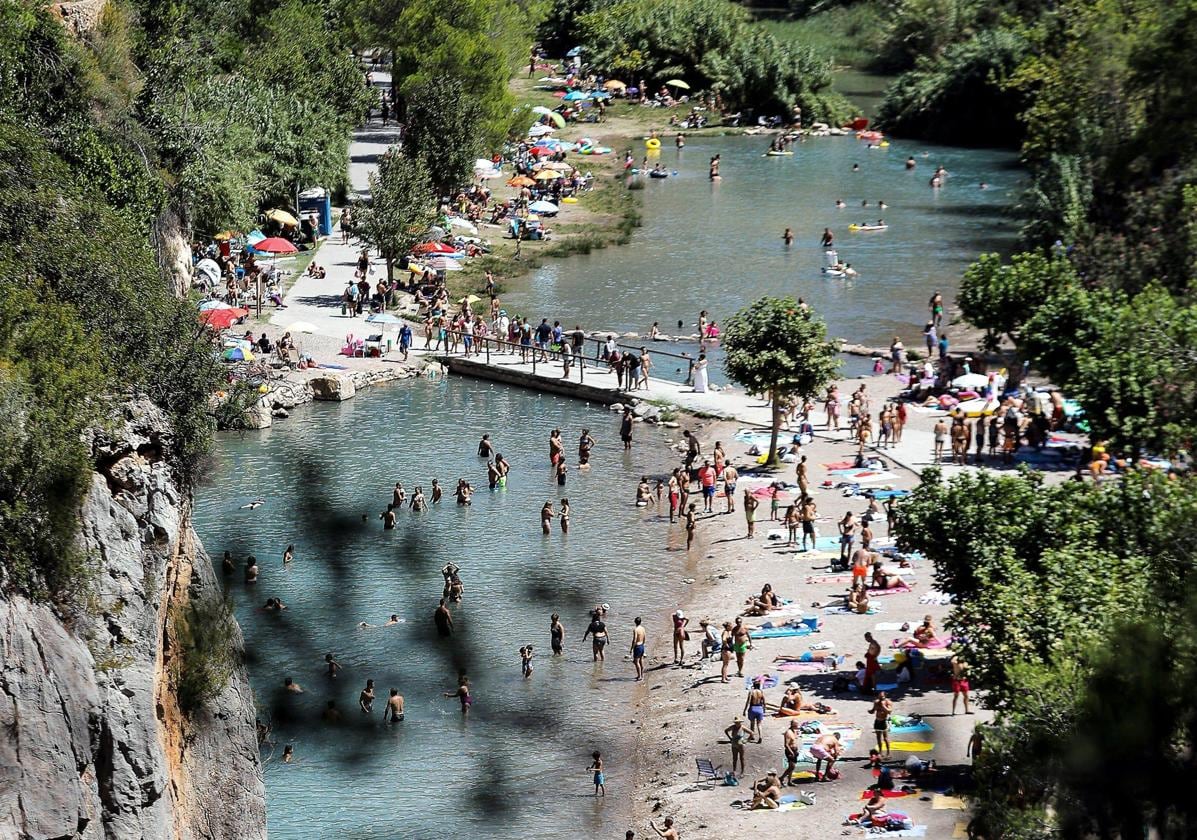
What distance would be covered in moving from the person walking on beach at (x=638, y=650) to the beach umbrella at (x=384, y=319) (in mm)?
22412

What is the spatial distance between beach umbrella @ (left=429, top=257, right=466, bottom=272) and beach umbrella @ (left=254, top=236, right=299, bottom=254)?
486cm

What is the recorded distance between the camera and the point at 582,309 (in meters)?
54.3

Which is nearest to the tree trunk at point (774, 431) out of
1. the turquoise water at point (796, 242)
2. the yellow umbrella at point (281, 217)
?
the turquoise water at point (796, 242)

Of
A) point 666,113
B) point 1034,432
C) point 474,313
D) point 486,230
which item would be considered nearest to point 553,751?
point 1034,432

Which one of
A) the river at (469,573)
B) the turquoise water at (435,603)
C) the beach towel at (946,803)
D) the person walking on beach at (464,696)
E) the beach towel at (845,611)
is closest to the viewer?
the beach towel at (946,803)

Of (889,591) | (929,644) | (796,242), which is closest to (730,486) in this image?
(889,591)

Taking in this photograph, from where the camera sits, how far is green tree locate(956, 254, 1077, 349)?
40.8m

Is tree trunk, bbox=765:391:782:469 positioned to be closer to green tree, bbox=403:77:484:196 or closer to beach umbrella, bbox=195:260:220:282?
beach umbrella, bbox=195:260:220:282

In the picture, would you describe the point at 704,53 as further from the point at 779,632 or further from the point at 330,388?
the point at 779,632

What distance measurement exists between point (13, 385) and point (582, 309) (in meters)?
37.4

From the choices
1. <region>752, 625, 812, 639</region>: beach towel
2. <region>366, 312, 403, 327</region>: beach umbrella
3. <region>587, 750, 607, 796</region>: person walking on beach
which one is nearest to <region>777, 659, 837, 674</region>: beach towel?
<region>752, 625, 812, 639</region>: beach towel

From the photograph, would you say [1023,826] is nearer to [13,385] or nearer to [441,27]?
[13,385]

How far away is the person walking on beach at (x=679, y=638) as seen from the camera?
30547 millimetres

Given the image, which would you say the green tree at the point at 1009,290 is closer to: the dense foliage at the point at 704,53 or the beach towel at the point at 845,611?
the beach towel at the point at 845,611
